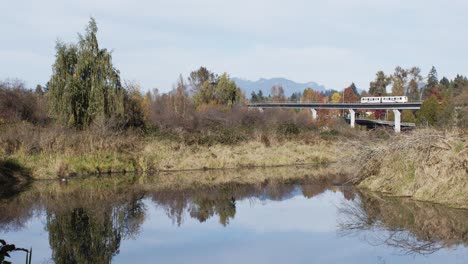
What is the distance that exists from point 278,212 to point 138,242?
21.0 feet

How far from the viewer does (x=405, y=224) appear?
15297 mm

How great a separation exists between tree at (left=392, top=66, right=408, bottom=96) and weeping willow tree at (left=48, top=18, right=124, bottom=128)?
85680 millimetres

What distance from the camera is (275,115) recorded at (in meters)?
48.3

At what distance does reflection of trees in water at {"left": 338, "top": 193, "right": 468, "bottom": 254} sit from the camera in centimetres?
1303

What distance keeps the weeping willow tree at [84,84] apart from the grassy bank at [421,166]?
17972 mm

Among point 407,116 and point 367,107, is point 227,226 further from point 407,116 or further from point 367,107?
point 407,116

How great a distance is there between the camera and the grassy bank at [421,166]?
17.4 m

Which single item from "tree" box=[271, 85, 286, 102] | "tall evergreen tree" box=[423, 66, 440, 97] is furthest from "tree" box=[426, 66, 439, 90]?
→ "tree" box=[271, 85, 286, 102]

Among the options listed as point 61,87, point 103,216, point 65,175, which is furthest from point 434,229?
point 61,87

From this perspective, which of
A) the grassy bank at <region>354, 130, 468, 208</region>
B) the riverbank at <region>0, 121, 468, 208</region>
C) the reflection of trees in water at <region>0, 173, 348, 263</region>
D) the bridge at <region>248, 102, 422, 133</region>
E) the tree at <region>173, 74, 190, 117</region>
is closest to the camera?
the reflection of trees in water at <region>0, 173, 348, 263</region>

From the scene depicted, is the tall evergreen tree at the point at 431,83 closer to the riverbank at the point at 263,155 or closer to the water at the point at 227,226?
the riverbank at the point at 263,155

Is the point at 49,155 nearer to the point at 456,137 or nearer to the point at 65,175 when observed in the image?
the point at 65,175

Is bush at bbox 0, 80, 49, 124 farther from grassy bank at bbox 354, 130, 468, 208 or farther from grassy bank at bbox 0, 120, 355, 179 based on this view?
grassy bank at bbox 354, 130, 468, 208

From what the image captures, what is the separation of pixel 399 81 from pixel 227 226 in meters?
101
